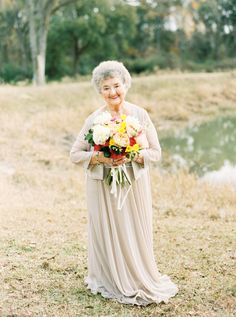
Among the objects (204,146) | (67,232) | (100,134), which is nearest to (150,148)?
(100,134)

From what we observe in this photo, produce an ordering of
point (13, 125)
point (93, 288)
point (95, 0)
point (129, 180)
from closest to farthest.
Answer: point (129, 180), point (93, 288), point (13, 125), point (95, 0)

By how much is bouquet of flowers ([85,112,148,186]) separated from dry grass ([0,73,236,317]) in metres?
1.42

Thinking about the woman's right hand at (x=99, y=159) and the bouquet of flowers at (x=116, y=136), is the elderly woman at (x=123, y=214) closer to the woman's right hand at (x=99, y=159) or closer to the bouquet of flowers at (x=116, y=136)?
the woman's right hand at (x=99, y=159)

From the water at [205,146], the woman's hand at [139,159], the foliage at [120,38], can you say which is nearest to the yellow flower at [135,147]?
the woman's hand at [139,159]

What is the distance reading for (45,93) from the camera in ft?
67.5

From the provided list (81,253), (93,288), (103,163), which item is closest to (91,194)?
(103,163)

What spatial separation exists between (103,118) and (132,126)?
266mm

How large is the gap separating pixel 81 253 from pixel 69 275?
84 cm

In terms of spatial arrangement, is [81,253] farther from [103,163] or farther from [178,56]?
[178,56]

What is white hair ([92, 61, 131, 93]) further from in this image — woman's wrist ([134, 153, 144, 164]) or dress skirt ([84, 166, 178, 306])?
dress skirt ([84, 166, 178, 306])

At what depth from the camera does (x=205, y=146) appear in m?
16.9

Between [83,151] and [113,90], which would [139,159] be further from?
[113,90]

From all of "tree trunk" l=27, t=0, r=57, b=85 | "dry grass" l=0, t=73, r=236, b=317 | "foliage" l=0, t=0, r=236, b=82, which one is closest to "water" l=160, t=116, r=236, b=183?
"dry grass" l=0, t=73, r=236, b=317

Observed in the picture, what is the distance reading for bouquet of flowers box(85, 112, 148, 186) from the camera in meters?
4.57
